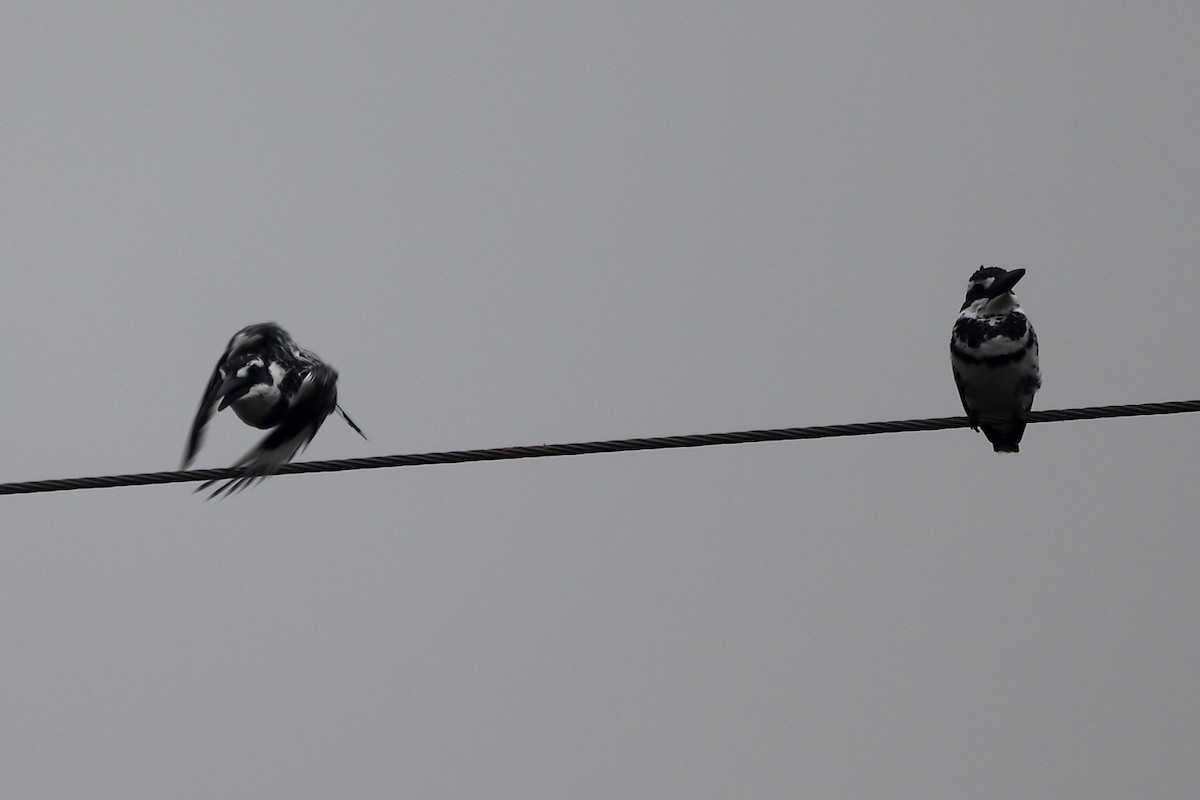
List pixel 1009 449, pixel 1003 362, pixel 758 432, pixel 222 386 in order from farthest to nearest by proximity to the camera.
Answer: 1. pixel 1009 449
2. pixel 1003 362
3. pixel 222 386
4. pixel 758 432

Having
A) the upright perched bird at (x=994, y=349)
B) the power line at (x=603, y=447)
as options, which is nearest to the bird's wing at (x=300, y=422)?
the power line at (x=603, y=447)

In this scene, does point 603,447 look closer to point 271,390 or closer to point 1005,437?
point 271,390

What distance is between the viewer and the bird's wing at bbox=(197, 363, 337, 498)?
24.9 ft

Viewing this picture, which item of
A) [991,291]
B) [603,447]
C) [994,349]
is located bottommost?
[603,447]

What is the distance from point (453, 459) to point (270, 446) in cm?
200

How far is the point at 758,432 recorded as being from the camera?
234 inches

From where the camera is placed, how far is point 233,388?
7496 millimetres

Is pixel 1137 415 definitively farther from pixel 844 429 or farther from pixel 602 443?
pixel 602 443

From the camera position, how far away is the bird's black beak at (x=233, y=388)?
7.43m

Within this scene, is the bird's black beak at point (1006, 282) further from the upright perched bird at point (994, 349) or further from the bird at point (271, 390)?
the bird at point (271, 390)

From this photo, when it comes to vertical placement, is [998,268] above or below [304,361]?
above

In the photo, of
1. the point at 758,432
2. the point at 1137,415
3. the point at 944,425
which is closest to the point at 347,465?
the point at 758,432

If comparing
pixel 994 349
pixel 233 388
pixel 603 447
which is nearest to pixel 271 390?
pixel 233 388

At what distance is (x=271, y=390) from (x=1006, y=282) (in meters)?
3.98
